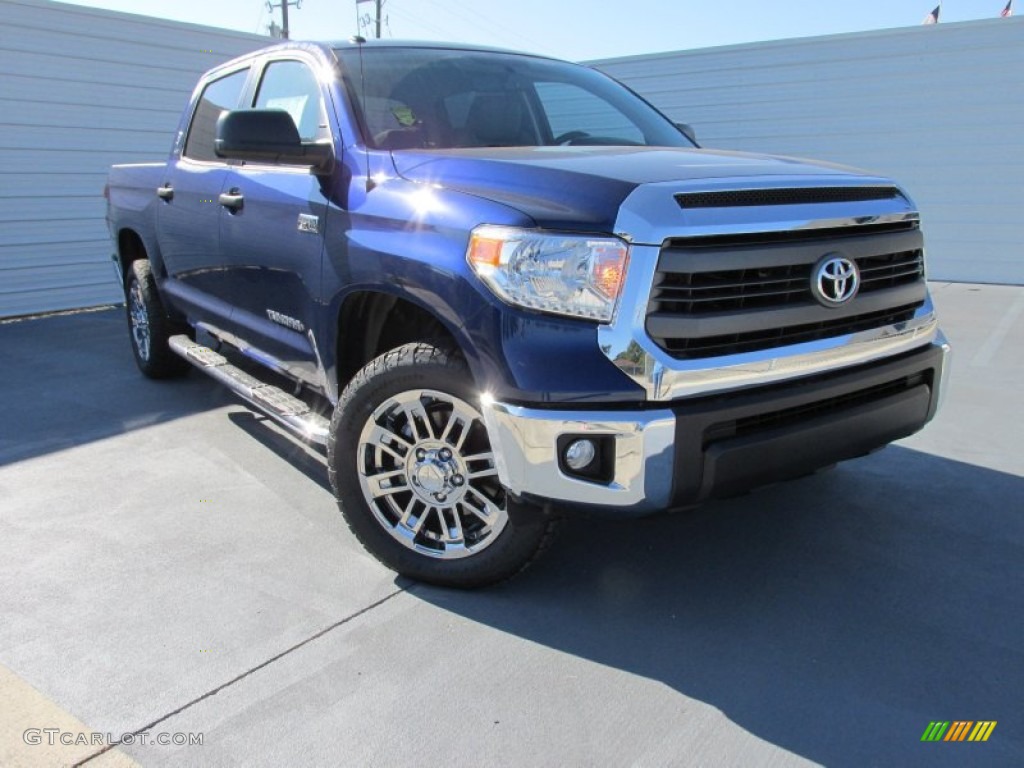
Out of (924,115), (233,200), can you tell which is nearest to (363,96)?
(233,200)

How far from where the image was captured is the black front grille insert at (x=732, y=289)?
2225 mm

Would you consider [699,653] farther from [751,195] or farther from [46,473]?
[46,473]

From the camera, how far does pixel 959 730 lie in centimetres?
208

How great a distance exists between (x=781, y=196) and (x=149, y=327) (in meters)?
4.30

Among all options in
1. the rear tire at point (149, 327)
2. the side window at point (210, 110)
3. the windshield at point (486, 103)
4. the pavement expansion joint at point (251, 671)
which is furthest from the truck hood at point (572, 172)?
the rear tire at point (149, 327)

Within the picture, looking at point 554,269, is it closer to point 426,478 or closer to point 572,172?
point 572,172

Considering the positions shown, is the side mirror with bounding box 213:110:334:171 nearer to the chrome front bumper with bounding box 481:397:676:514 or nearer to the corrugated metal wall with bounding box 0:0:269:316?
the chrome front bumper with bounding box 481:397:676:514

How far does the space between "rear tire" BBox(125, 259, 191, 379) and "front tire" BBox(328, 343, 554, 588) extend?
2.88 meters

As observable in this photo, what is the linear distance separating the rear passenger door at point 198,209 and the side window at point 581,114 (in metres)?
1.62

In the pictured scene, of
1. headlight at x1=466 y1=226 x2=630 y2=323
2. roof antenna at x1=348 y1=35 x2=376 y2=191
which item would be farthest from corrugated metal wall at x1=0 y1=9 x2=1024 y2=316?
headlight at x1=466 y1=226 x2=630 y2=323

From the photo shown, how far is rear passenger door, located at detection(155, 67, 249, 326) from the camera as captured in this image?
13.3 ft

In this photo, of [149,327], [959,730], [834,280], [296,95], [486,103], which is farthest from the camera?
[149,327]

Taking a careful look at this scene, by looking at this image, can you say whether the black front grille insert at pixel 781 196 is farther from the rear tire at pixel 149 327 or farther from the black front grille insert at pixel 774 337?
the rear tire at pixel 149 327

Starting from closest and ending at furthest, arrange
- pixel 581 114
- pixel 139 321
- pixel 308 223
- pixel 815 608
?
pixel 815 608
pixel 308 223
pixel 581 114
pixel 139 321
